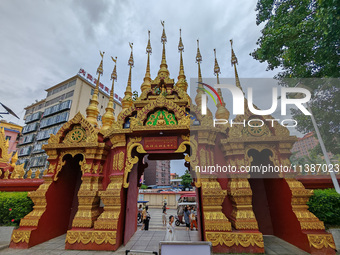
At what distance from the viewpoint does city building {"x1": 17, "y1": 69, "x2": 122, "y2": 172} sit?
37.7 metres

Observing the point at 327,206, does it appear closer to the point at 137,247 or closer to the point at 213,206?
the point at 213,206

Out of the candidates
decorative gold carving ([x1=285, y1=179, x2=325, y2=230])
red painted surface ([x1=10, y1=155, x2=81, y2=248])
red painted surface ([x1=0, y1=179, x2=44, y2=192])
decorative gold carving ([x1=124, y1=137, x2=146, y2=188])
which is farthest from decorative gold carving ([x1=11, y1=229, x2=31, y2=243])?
decorative gold carving ([x1=285, y1=179, x2=325, y2=230])

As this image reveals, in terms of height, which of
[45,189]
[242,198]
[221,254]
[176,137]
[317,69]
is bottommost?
[221,254]

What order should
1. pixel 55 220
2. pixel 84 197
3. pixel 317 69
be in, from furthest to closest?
pixel 317 69 → pixel 55 220 → pixel 84 197

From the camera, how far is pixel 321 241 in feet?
18.8

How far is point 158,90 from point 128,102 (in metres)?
2.72

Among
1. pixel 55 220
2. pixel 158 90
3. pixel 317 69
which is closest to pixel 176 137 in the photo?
pixel 158 90

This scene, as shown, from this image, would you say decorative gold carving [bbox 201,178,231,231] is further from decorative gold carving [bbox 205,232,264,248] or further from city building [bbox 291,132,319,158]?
city building [bbox 291,132,319,158]

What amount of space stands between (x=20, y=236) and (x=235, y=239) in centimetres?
842

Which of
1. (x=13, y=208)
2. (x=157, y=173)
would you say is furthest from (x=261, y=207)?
(x=157, y=173)

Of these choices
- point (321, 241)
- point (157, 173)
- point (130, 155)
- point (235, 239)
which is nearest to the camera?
point (321, 241)

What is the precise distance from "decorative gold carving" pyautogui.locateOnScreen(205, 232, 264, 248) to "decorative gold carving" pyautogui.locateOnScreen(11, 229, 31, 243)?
7.12 metres

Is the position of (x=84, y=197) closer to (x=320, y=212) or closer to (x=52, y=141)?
(x=52, y=141)

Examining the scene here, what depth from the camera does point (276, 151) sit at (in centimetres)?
741
